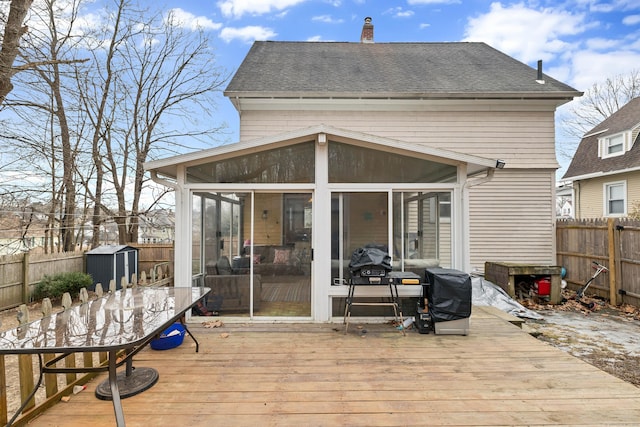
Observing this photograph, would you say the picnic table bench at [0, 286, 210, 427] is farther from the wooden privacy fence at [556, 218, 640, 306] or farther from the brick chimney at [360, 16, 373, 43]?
the brick chimney at [360, 16, 373, 43]

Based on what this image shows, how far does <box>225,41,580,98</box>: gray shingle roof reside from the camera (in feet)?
27.0

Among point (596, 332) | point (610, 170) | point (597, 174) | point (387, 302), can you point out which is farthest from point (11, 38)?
point (597, 174)

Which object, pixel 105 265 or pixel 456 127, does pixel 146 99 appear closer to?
pixel 105 265

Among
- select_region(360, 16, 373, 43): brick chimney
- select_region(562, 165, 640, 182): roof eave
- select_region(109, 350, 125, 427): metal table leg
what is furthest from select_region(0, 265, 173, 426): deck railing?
select_region(562, 165, 640, 182): roof eave

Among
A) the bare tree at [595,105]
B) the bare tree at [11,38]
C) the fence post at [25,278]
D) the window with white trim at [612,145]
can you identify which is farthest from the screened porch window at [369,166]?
the bare tree at [595,105]

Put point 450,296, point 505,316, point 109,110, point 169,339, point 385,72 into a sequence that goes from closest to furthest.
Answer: point 169,339 < point 450,296 < point 505,316 < point 385,72 < point 109,110

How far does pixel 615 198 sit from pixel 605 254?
7.66 meters

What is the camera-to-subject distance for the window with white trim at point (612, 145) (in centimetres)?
1246

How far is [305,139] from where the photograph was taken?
489 centimetres

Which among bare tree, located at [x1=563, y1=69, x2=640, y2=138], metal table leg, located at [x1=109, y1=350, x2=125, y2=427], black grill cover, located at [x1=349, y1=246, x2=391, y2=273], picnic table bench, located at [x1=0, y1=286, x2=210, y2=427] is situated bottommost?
metal table leg, located at [x1=109, y1=350, x2=125, y2=427]

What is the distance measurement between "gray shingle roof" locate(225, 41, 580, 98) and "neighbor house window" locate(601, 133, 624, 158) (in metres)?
6.04

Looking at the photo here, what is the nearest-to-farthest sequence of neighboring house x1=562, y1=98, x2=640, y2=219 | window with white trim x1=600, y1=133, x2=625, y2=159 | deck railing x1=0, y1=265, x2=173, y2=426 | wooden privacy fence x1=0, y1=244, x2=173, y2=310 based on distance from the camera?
1. deck railing x1=0, y1=265, x2=173, y2=426
2. wooden privacy fence x1=0, y1=244, x2=173, y2=310
3. neighboring house x1=562, y1=98, x2=640, y2=219
4. window with white trim x1=600, y1=133, x2=625, y2=159

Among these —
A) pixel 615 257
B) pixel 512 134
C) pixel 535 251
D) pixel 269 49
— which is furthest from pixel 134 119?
pixel 615 257

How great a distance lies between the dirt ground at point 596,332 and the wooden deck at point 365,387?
873 mm
